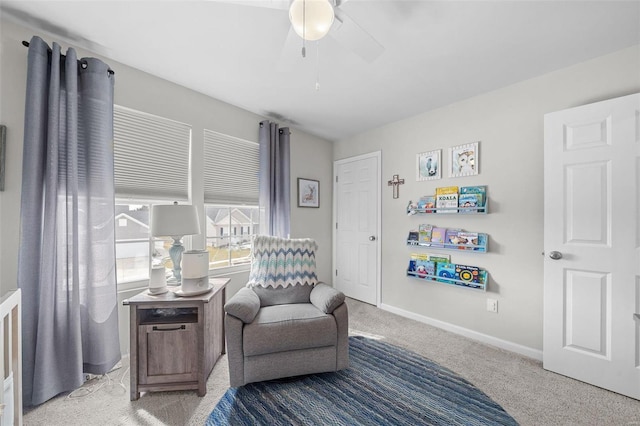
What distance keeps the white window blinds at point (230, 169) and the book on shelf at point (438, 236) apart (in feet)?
6.72

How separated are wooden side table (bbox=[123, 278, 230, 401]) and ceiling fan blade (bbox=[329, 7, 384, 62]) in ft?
5.84

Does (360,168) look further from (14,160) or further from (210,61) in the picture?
(14,160)

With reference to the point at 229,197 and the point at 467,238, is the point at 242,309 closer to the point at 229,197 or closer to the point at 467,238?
the point at 229,197

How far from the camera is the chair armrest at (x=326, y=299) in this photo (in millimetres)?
1965

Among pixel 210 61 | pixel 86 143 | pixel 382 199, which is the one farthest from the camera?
pixel 382 199

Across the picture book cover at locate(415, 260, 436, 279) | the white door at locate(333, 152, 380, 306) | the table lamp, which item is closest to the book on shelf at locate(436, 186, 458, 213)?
the picture book cover at locate(415, 260, 436, 279)

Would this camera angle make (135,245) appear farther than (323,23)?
Yes

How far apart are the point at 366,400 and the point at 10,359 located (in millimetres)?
1789

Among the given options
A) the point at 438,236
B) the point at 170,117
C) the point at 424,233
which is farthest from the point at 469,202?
the point at 170,117

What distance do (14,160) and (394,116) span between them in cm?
327

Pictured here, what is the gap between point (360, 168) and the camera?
365 cm

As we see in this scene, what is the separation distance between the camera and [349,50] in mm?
1822

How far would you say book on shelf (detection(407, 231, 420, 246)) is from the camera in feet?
9.71

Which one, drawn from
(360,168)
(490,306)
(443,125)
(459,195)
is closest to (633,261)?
(490,306)
